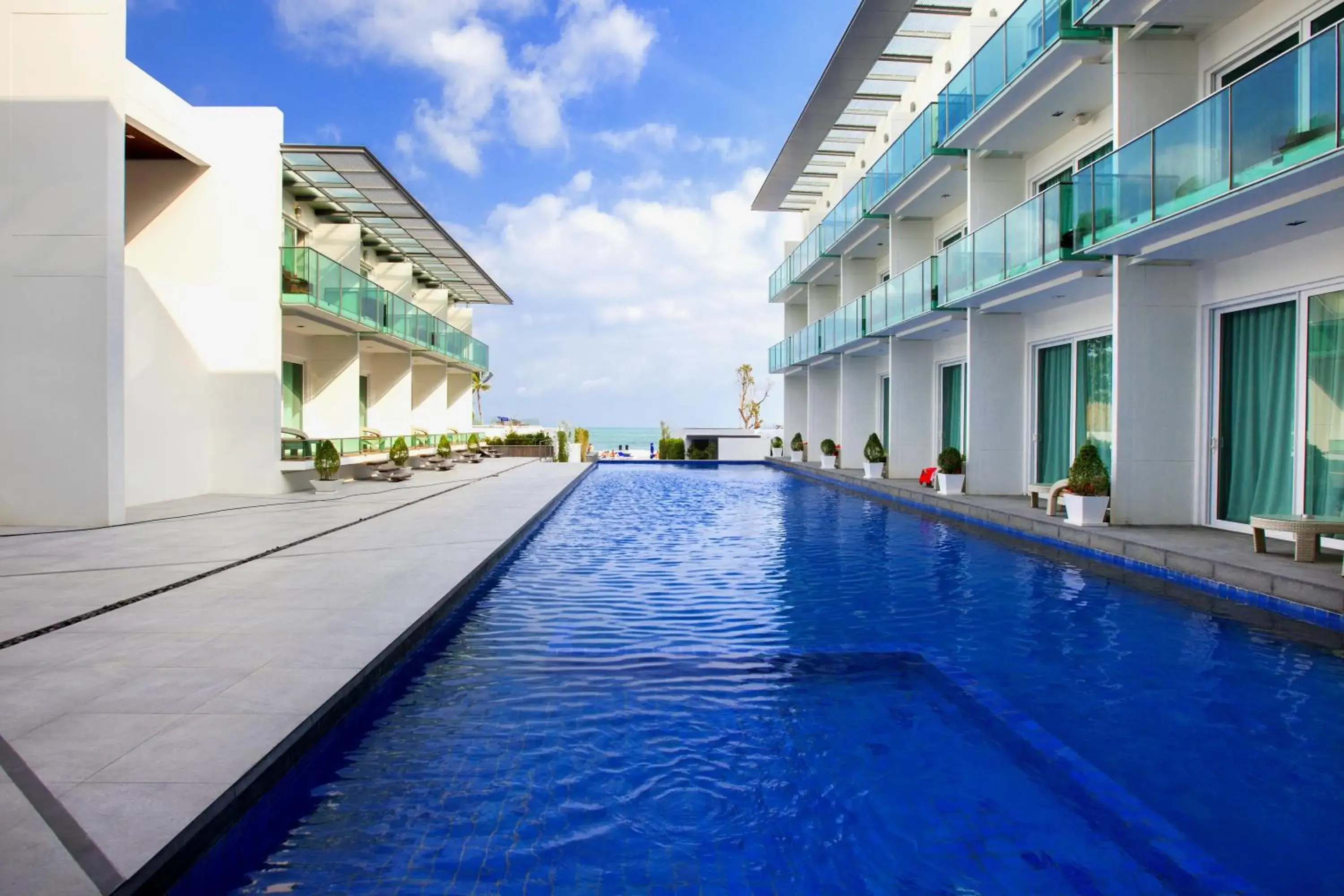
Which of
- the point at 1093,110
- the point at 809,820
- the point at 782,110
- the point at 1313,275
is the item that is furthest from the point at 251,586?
the point at 782,110

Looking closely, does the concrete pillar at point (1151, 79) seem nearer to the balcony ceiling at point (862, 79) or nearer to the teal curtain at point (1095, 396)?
the teal curtain at point (1095, 396)

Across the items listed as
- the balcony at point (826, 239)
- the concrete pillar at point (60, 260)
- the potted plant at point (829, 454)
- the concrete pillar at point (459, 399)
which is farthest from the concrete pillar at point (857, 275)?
the concrete pillar at point (60, 260)

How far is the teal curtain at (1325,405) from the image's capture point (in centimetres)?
861

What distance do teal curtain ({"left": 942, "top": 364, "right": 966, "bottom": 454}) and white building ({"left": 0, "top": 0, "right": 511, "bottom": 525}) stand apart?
1294 cm

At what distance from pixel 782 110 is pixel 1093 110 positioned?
11.8m

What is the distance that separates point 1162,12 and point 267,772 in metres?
11.7

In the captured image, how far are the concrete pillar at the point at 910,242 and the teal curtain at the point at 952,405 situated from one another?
279 centimetres

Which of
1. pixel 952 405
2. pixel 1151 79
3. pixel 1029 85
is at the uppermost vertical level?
pixel 1029 85

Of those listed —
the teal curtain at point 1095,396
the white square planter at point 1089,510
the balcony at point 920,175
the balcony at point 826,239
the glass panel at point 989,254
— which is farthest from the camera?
the balcony at point 826,239

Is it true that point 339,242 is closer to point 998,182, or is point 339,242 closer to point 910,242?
point 910,242

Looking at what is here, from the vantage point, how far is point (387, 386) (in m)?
24.9

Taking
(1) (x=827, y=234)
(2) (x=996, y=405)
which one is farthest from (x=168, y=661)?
(1) (x=827, y=234)

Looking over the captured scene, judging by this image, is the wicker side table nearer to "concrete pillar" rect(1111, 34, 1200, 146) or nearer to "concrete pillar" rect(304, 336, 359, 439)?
"concrete pillar" rect(1111, 34, 1200, 146)

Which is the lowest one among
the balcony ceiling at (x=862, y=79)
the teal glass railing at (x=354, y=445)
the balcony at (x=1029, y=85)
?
the teal glass railing at (x=354, y=445)
